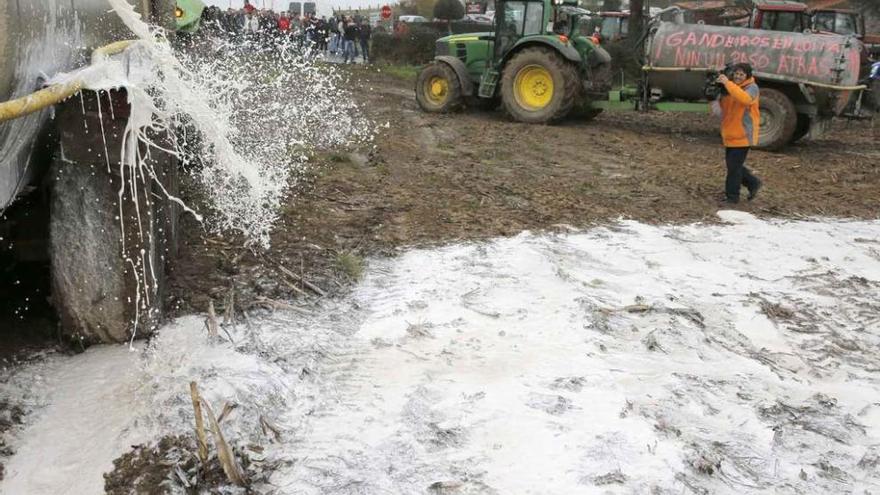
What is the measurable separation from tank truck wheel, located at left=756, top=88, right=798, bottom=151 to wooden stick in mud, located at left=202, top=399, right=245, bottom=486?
31.4ft

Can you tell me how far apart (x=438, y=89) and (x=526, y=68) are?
5.77 feet

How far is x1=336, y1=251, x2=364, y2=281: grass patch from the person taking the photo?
194 inches

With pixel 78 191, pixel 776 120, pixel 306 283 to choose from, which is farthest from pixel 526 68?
pixel 78 191

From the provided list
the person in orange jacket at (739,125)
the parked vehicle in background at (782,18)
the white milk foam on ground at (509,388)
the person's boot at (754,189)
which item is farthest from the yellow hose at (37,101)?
the parked vehicle in background at (782,18)

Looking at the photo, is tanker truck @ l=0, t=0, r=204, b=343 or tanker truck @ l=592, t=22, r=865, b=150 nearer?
tanker truck @ l=0, t=0, r=204, b=343

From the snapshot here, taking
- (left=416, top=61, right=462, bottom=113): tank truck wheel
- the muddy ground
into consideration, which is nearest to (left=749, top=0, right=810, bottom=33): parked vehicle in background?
the muddy ground

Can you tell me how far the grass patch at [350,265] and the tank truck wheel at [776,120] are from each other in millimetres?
7543

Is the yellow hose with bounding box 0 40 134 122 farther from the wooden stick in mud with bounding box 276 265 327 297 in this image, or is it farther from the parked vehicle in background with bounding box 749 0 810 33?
the parked vehicle in background with bounding box 749 0 810 33

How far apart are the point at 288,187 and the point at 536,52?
20.6 ft

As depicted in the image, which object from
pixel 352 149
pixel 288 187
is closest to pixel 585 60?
pixel 352 149

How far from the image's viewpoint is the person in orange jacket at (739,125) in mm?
7512

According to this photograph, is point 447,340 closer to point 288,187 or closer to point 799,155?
point 288,187

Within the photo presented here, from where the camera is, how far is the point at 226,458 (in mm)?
2846

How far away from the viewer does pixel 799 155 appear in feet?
35.3
